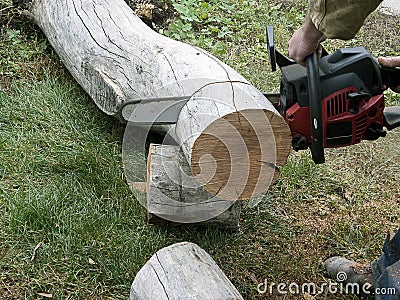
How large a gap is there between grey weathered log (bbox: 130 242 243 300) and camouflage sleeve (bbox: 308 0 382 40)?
1114mm

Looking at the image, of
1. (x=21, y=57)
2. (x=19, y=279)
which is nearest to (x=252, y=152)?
(x=19, y=279)

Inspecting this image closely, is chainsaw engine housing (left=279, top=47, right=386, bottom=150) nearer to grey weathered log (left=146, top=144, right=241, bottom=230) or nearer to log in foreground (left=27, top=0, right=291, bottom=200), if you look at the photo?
log in foreground (left=27, top=0, right=291, bottom=200)

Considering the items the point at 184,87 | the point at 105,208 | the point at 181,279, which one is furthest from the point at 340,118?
the point at 105,208

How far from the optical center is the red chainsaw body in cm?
261

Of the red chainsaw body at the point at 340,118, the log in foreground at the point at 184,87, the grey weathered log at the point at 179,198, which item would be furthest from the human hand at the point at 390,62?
the grey weathered log at the point at 179,198

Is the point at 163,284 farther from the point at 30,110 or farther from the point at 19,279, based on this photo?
the point at 30,110

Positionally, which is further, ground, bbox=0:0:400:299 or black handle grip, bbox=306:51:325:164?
ground, bbox=0:0:400:299

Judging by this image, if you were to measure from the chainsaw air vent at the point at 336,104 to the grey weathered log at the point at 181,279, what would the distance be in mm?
880

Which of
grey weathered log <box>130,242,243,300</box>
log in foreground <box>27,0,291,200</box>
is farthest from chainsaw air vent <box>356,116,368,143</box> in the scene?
grey weathered log <box>130,242,243,300</box>

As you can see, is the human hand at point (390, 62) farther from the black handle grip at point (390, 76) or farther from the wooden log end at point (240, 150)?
the wooden log end at point (240, 150)

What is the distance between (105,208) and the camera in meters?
3.20

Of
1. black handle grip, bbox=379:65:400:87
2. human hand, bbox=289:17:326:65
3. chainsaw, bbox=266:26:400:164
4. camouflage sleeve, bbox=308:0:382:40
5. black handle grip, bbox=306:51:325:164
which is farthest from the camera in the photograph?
black handle grip, bbox=379:65:400:87

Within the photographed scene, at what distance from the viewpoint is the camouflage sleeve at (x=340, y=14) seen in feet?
6.37

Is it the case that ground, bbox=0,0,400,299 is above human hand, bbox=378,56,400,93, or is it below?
below
